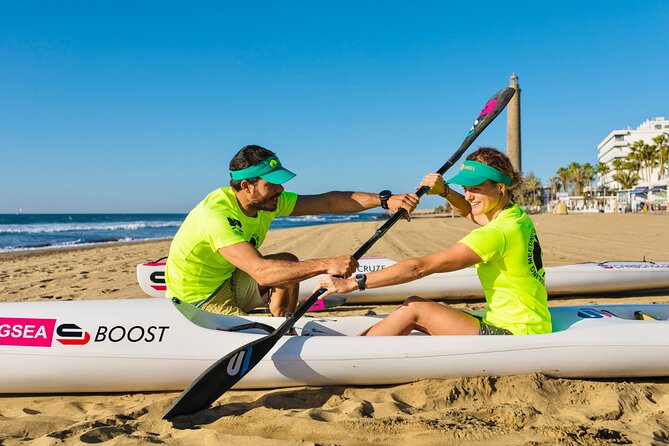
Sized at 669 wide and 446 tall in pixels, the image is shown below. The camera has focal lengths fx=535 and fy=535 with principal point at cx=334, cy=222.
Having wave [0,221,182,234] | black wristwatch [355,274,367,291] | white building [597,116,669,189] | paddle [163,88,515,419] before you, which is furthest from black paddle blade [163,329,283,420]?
white building [597,116,669,189]

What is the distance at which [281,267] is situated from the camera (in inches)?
128

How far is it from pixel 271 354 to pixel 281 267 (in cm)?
52

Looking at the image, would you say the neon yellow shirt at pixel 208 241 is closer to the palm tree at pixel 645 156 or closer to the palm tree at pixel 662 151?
the palm tree at pixel 662 151

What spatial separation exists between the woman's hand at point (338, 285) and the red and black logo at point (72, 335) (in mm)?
1487

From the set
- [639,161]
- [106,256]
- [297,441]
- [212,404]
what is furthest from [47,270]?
[639,161]

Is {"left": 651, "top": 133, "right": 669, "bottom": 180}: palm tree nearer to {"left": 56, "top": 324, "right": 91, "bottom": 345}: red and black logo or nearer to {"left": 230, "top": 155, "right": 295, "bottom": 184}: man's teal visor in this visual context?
{"left": 230, "top": 155, "right": 295, "bottom": 184}: man's teal visor

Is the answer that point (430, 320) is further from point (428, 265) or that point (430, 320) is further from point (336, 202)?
point (336, 202)

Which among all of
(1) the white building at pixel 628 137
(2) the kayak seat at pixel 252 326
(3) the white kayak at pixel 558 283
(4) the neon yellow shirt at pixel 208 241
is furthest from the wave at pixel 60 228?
(1) the white building at pixel 628 137

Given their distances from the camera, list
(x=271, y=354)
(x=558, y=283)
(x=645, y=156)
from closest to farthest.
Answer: (x=271, y=354) < (x=558, y=283) < (x=645, y=156)

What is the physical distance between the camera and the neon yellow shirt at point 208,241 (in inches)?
134

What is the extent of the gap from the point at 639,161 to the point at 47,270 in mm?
66555

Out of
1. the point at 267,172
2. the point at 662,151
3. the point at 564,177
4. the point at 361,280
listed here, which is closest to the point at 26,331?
the point at 267,172

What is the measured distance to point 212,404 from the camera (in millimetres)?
3018

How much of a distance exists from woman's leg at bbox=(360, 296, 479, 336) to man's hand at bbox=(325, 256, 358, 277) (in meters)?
0.40
